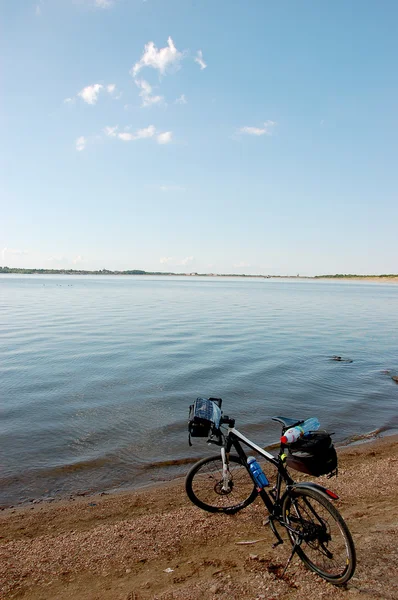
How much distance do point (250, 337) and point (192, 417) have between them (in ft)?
64.2

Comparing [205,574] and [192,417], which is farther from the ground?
[192,417]

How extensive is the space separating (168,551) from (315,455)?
231 centimetres

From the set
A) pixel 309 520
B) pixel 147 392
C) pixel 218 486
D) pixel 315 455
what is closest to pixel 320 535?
pixel 309 520

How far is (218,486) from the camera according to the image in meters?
5.73

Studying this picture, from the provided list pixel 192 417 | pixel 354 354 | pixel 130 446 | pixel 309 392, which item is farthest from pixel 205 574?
pixel 354 354

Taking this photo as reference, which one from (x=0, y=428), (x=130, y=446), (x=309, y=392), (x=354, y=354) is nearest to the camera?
(x=130, y=446)

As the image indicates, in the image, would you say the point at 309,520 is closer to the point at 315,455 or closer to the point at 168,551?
the point at 315,455

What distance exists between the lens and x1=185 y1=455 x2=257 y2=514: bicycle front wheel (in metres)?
5.60

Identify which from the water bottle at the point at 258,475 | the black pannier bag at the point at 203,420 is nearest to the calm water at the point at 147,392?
the black pannier bag at the point at 203,420

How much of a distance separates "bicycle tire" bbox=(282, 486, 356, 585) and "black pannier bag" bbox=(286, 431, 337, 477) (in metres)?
0.25

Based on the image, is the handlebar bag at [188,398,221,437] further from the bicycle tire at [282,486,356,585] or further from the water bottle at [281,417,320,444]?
the bicycle tire at [282,486,356,585]

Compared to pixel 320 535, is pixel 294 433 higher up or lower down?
higher up

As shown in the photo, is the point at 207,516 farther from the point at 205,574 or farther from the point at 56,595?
the point at 56,595

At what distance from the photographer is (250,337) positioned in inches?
963
